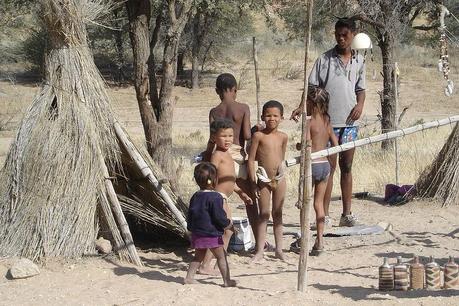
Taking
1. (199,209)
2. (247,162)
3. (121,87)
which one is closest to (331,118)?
(247,162)

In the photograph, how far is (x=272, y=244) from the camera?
671cm

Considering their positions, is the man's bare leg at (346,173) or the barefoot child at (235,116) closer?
the barefoot child at (235,116)

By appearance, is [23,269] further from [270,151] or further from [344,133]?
[344,133]

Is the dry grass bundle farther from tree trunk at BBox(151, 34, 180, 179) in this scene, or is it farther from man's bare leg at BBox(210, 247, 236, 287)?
man's bare leg at BBox(210, 247, 236, 287)

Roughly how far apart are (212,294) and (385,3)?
7.88 meters

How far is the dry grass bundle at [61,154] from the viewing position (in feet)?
19.5

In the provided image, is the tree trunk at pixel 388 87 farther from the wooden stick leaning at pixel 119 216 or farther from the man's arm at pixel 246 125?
the wooden stick leaning at pixel 119 216

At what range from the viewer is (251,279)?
5586 mm

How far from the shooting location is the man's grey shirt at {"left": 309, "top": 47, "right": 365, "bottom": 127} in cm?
684

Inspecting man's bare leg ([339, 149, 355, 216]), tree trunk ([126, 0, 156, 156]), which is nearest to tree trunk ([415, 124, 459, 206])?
man's bare leg ([339, 149, 355, 216])

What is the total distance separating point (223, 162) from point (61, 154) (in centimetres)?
129

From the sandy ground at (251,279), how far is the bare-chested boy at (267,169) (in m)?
0.27

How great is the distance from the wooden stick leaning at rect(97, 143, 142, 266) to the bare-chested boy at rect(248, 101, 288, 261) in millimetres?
944

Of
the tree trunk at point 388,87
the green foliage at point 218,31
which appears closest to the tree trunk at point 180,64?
the green foliage at point 218,31
